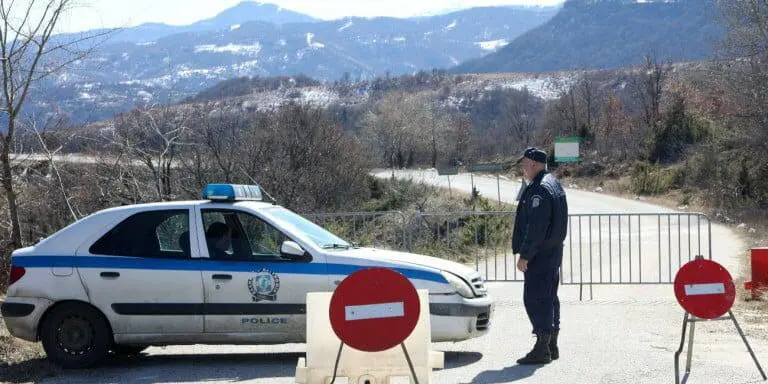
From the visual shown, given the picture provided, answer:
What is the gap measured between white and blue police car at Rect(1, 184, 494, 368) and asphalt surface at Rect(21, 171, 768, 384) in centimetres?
31

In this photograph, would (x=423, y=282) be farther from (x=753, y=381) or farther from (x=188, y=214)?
(x=753, y=381)

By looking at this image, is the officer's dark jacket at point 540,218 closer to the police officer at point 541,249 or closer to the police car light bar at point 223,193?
the police officer at point 541,249

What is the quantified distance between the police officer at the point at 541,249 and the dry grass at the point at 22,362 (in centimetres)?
425

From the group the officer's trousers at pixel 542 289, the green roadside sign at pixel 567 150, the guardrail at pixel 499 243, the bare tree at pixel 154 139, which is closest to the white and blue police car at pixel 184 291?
the officer's trousers at pixel 542 289

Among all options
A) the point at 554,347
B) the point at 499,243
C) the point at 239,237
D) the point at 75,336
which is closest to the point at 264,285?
the point at 239,237

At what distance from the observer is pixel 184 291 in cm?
919

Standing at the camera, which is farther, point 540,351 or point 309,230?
point 309,230

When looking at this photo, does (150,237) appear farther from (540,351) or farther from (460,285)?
(540,351)

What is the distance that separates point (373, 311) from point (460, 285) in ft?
9.73

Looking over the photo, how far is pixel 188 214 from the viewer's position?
31.1 ft

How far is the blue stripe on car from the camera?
916cm

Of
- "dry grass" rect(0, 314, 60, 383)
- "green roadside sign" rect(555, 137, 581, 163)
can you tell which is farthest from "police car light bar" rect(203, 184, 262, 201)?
"green roadside sign" rect(555, 137, 581, 163)

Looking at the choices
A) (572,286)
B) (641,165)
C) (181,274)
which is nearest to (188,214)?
(181,274)

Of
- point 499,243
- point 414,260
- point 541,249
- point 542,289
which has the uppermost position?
point 541,249
